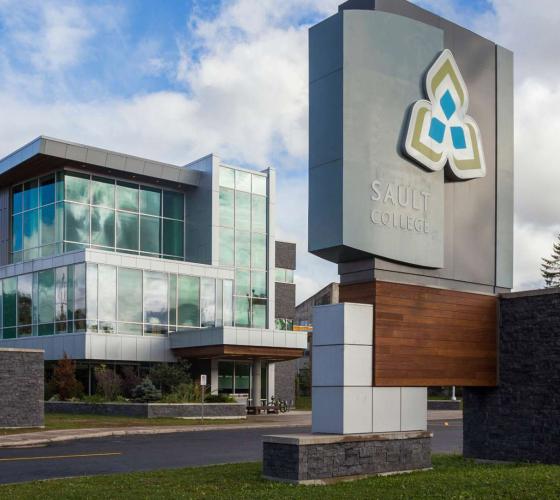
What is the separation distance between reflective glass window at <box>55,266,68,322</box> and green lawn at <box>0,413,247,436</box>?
6738mm

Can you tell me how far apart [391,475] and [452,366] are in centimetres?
266

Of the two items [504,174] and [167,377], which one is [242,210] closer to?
[167,377]

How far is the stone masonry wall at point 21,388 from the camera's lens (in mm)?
28125

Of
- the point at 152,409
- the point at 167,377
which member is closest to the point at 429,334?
the point at 152,409

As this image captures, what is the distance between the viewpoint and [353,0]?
1557 cm

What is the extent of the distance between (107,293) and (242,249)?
10513 mm

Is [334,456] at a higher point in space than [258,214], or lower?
lower

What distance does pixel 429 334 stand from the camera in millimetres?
15633

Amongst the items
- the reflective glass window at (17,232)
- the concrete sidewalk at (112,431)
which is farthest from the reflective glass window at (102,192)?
the concrete sidewalk at (112,431)

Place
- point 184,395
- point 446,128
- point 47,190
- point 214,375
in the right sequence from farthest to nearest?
point 47,190 < point 214,375 < point 184,395 < point 446,128

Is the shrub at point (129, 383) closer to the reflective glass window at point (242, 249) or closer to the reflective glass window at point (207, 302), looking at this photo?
the reflective glass window at point (207, 302)

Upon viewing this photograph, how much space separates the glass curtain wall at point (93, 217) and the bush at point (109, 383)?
8135 mm

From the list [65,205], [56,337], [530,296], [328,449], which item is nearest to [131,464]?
[328,449]

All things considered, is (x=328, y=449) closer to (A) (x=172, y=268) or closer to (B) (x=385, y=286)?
(B) (x=385, y=286)
